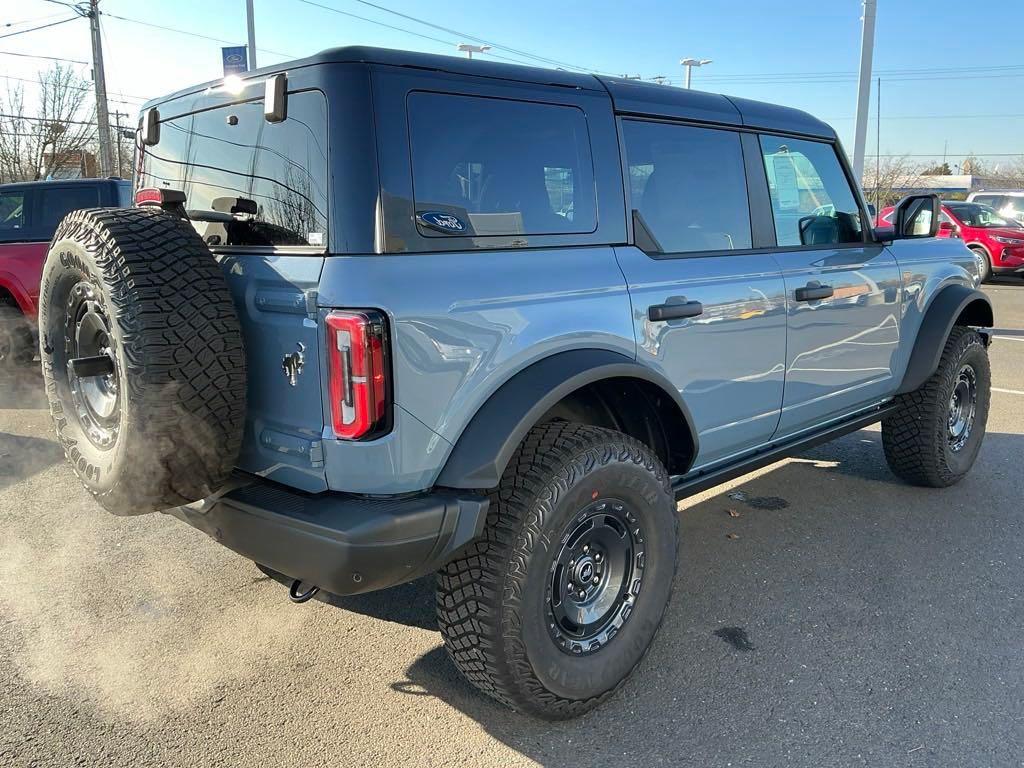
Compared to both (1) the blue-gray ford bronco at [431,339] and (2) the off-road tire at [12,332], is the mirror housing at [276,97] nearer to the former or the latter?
(1) the blue-gray ford bronco at [431,339]

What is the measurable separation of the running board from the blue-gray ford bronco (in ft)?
0.23

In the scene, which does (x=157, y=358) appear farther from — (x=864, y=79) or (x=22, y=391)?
(x=864, y=79)

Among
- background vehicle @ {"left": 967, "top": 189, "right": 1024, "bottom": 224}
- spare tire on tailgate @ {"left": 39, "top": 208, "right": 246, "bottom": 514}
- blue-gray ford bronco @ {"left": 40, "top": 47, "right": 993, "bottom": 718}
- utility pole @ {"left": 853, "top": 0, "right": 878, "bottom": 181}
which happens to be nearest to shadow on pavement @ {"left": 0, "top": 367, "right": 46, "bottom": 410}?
blue-gray ford bronco @ {"left": 40, "top": 47, "right": 993, "bottom": 718}

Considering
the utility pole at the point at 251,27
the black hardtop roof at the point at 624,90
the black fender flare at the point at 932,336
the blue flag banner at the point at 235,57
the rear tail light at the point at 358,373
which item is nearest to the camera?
the rear tail light at the point at 358,373

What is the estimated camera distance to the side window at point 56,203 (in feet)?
25.5

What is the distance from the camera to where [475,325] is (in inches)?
91.0

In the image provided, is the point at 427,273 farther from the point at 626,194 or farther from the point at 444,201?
the point at 626,194

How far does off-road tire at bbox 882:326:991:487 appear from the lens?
4.55 metres

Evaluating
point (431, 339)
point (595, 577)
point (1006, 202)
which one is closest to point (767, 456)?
point (595, 577)

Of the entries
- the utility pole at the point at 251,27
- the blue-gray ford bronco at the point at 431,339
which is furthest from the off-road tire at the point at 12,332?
the utility pole at the point at 251,27

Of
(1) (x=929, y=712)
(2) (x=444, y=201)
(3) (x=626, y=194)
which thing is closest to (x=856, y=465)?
(1) (x=929, y=712)

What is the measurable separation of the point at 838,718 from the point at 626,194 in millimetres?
1896

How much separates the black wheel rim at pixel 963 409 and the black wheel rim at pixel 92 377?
14.7 feet

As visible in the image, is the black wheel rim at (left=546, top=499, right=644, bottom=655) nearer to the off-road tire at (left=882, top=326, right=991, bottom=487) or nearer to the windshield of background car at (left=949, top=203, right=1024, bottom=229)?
the off-road tire at (left=882, top=326, right=991, bottom=487)
